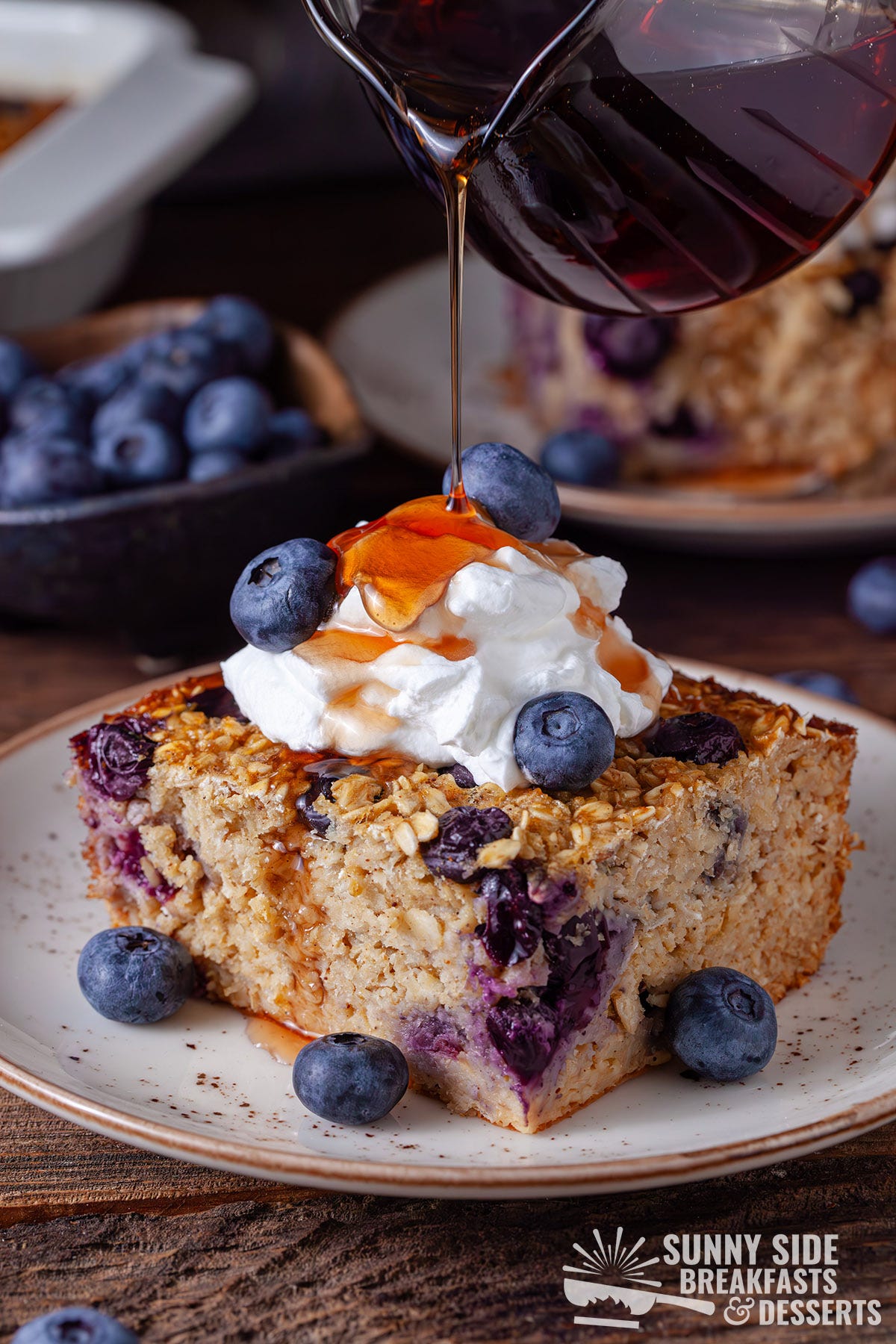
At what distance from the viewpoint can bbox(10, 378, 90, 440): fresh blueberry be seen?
272cm

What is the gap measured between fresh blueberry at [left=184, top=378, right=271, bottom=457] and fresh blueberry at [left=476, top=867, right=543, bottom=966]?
4.55 feet

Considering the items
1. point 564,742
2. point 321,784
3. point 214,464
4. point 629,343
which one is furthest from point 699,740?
point 629,343

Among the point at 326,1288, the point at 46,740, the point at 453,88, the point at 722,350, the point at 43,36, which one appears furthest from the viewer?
the point at 43,36

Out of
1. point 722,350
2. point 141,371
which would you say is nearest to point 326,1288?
point 141,371

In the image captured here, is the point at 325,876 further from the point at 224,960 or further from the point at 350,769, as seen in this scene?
the point at 224,960

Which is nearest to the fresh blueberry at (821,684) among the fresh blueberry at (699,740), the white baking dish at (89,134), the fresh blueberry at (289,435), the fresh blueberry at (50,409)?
the fresh blueberry at (699,740)

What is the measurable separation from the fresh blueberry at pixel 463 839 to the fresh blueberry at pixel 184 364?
152 cm

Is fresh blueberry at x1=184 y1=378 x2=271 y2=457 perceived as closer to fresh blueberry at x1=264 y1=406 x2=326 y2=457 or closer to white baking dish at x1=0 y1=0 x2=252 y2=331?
fresh blueberry at x1=264 y1=406 x2=326 y2=457

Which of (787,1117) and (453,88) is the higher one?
(453,88)

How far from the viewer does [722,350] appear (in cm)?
306

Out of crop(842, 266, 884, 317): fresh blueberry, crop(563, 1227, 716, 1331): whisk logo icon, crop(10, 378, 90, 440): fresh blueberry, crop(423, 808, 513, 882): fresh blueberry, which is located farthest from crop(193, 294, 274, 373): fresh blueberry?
crop(563, 1227, 716, 1331): whisk logo icon

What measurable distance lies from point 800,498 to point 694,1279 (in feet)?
6.46

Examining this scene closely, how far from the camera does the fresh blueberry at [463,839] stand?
152cm

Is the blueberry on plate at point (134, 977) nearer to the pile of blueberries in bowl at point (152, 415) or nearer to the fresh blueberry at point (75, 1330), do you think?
the fresh blueberry at point (75, 1330)
